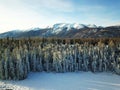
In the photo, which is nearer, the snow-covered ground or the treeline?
the snow-covered ground

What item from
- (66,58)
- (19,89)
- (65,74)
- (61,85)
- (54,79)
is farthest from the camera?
(66,58)

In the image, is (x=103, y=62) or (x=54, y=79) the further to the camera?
(x=103, y=62)

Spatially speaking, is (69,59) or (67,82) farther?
(69,59)

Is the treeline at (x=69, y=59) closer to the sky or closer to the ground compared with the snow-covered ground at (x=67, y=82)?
closer to the sky

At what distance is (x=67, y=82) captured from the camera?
2316 cm

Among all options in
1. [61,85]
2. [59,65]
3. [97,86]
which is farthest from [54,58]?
[97,86]

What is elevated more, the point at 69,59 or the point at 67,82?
the point at 69,59

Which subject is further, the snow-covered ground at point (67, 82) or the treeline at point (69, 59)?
the treeline at point (69, 59)

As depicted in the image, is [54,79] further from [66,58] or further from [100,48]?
[100,48]

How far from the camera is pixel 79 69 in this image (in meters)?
28.0

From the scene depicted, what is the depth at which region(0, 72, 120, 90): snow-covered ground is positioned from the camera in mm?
21328

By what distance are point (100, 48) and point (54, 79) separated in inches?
370

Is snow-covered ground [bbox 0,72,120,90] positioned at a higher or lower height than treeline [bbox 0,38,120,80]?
lower

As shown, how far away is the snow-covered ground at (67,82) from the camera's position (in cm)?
2133
